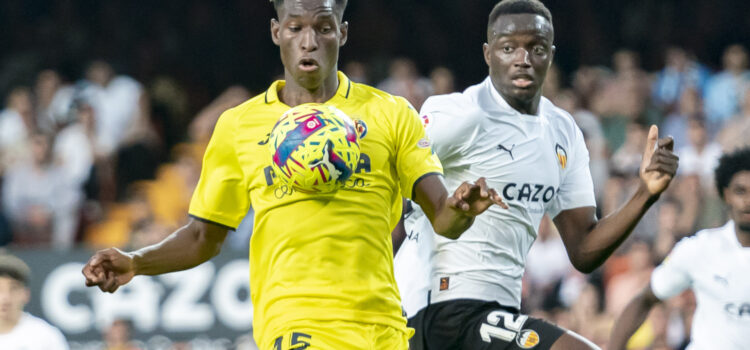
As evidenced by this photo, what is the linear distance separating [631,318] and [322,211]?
9.41 feet

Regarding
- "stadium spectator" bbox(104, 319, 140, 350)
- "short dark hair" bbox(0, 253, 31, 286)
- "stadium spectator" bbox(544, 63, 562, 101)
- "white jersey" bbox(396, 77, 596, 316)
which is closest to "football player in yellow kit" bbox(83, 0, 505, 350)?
"white jersey" bbox(396, 77, 596, 316)

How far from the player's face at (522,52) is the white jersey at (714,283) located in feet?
6.23

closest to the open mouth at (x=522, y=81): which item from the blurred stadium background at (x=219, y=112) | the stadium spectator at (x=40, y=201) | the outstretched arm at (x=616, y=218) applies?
the outstretched arm at (x=616, y=218)

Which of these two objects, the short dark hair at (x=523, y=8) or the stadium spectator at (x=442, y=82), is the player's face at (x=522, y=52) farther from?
the stadium spectator at (x=442, y=82)

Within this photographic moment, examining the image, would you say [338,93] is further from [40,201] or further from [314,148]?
[40,201]

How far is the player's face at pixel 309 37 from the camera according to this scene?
468cm

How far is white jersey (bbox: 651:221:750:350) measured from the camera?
21.7 ft

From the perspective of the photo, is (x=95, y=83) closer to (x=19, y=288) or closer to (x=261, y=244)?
(x=19, y=288)

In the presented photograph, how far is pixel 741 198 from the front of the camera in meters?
6.78

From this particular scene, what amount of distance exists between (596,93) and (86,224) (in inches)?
236

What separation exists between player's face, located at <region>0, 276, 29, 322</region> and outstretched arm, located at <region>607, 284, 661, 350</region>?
4.17 metres

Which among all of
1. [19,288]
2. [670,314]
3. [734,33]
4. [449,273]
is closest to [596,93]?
[734,33]

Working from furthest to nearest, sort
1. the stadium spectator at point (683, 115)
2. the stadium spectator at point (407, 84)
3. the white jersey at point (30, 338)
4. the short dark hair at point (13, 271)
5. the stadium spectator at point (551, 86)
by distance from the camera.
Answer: the stadium spectator at point (407, 84), the stadium spectator at point (551, 86), the stadium spectator at point (683, 115), the white jersey at point (30, 338), the short dark hair at point (13, 271)

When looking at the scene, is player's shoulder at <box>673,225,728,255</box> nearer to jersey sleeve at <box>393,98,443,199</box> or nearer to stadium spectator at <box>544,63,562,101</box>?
jersey sleeve at <box>393,98,443,199</box>
